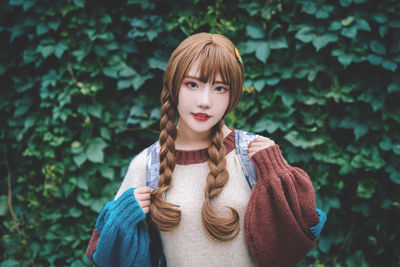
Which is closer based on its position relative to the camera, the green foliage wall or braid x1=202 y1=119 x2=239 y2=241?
braid x1=202 y1=119 x2=239 y2=241

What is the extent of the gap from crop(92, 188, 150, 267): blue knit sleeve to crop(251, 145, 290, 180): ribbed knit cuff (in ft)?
1.78

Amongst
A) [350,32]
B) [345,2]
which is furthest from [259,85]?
[345,2]

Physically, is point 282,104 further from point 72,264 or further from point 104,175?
point 72,264

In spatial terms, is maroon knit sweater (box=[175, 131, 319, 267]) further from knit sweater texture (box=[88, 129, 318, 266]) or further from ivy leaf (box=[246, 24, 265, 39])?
ivy leaf (box=[246, 24, 265, 39])

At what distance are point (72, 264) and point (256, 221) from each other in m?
1.73

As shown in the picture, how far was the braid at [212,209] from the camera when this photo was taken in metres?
1.22

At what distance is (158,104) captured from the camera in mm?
2346

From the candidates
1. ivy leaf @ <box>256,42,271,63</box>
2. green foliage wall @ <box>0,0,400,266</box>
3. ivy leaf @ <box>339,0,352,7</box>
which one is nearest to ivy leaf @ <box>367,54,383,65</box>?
green foliage wall @ <box>0,0,400,266</box>

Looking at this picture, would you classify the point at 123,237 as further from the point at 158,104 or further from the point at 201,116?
the point at 158,104

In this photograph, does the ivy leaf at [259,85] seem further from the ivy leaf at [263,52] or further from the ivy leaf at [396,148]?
the ivy leaf at [396,148]

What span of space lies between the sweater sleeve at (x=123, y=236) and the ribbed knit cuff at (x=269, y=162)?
1.78 feet

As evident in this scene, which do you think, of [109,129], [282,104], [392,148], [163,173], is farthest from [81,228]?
[392,148]

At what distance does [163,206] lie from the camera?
1.24m

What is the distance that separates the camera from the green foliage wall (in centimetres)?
206
